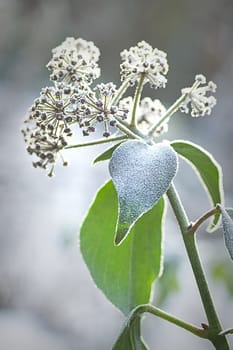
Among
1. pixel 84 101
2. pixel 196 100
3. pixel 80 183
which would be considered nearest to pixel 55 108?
pixel 84 101

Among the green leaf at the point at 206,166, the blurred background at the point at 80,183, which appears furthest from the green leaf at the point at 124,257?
the blurred background at the point at 80,183

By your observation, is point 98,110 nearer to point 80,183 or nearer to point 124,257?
point 124,257

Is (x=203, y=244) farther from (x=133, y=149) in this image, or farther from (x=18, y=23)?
(x=133, y=149)

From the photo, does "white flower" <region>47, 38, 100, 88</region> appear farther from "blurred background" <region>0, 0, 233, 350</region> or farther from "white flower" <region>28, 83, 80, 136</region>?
"blurred background" <region>0, 0, 233, 350</region>

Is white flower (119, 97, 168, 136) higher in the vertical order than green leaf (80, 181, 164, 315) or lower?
higher

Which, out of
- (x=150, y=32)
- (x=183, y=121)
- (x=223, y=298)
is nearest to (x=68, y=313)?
(x=223, y=298)

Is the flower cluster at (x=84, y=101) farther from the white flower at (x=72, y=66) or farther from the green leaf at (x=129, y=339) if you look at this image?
the green leaf at (x=129, y=339)

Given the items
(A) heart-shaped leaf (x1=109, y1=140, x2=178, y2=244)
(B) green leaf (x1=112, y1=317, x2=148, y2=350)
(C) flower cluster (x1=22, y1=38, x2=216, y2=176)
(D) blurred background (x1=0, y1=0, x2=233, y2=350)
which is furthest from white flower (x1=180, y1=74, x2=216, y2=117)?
(D) blurred background (x1=0, y1=0, x2=233, y2=350)
